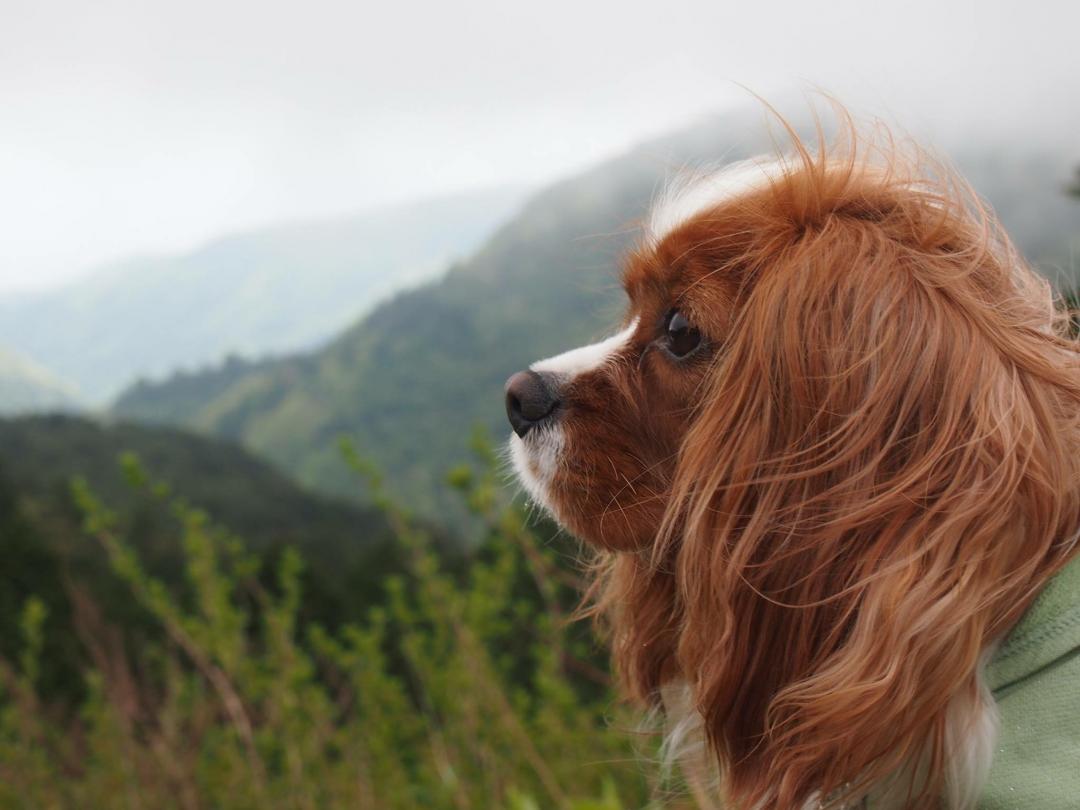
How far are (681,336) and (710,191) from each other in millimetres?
356

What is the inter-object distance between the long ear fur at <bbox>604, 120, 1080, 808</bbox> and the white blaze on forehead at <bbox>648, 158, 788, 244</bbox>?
3.6 inches

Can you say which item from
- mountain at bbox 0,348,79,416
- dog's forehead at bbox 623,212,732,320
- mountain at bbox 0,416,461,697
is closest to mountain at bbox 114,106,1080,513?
mountain at bbox 0,416,461,697

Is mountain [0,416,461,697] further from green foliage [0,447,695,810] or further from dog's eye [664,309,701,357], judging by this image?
dog's eye [664,309,701,357]

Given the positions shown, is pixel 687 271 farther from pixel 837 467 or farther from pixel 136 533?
pixel 136 533

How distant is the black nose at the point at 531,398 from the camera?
203 cm

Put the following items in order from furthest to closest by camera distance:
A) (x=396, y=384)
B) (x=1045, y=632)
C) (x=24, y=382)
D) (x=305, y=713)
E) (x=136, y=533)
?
(x=396, y=384) < (x=24, y=382) < (x=136, y=533) < (x=305, y=713) < (x=1045, y=632)

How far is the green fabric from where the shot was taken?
1492 mm

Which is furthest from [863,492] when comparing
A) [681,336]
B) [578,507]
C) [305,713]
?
[305,713]

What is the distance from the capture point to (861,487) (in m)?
1.67

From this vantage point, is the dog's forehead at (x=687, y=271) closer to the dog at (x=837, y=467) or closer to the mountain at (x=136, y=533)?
the dog at (x=837, y=467)

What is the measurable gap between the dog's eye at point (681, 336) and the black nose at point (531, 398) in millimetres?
257

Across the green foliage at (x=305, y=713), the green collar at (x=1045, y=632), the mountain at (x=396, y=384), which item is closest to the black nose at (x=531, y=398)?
the green collar at (x=1045, y=632)

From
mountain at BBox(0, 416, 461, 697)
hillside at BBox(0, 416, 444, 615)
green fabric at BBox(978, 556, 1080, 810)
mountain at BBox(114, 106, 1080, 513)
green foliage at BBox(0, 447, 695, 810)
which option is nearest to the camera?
green fabric at BBox(978, 556, 1080, 810)

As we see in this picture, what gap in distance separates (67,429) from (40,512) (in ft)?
92.0
